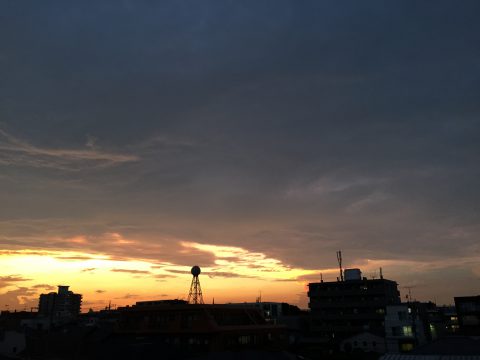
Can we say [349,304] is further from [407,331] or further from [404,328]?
[407,331]

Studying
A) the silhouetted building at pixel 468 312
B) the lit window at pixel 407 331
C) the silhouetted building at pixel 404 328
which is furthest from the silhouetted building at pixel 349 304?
the silhouetted building at pixel 468 312

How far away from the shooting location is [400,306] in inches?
3324

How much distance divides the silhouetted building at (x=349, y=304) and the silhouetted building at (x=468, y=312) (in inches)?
615

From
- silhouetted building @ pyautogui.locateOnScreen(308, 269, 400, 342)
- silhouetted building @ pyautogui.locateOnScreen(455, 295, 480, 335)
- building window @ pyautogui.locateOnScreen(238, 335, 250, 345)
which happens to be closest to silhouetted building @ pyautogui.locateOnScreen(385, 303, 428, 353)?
silhouetted building @ pyautogui.locateOnScreen(308, 269, 400, 342)

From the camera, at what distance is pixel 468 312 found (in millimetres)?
81812

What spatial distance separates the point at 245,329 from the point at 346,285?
41.5 m

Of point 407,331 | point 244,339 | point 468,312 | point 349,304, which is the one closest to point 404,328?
point 407,331

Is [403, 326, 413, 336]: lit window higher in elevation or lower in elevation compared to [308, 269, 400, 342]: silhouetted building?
lower

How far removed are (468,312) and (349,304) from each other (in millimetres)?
25176

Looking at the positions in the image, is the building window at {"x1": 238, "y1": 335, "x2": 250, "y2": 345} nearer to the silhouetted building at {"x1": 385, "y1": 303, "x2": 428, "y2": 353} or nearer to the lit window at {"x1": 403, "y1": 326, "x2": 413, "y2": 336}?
the silhouetted building at {"x1": 385, "y1": 303, "x2": 428, "y2": 353}

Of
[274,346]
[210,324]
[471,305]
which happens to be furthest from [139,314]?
[471,305]

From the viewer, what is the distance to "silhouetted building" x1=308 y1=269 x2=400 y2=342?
3654 inches

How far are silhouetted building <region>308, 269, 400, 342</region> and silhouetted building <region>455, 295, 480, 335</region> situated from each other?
1561 centimetres

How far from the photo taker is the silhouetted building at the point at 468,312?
81000mm
